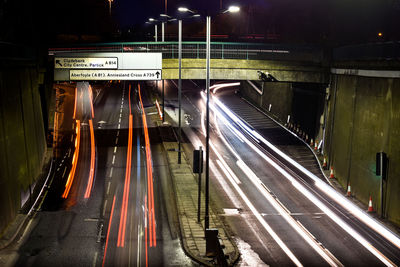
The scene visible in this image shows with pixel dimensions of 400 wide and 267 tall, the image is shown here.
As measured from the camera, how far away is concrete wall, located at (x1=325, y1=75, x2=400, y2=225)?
20828 mm

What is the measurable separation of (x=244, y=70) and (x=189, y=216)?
563 inches

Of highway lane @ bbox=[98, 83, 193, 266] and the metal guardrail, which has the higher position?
the metal guardrail

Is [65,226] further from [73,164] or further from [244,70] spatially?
[244,70]

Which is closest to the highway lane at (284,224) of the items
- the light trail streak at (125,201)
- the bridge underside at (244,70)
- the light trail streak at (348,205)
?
the light trail streak at (348,205)

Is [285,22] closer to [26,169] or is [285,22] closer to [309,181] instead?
[309,181]

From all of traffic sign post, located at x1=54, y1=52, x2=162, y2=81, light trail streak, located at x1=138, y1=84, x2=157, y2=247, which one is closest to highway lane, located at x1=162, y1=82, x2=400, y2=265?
light trail streak, located at x1=138, y1=84, x2=157, y2=247

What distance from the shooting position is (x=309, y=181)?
27.3 m

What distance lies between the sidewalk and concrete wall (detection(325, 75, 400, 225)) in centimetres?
841

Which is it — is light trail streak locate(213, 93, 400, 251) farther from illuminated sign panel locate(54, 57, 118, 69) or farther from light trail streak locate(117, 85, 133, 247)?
illuminated sign panel locate(54, 57, 118, 69)

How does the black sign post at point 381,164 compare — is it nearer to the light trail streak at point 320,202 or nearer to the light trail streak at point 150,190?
the light trail streak at point 320,202

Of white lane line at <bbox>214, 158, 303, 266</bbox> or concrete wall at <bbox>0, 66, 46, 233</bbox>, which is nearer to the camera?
white lane line at <bbox>214, 158, 303, 266</bbox>

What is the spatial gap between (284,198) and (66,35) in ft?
230

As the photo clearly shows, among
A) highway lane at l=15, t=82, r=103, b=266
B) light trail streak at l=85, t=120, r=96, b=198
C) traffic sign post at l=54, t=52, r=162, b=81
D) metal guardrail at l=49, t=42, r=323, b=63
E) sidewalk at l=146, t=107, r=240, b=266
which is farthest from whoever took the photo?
metal guardrail at l=49, t=42, r=323, b=63

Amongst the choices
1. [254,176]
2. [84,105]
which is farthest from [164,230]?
[84,105]
